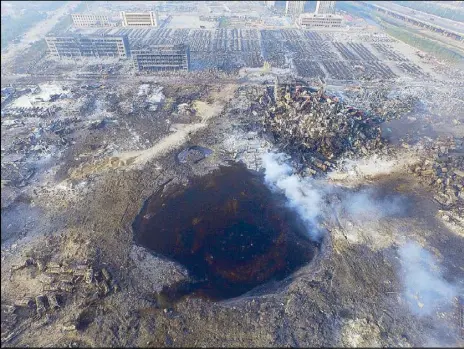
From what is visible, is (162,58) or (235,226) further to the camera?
(162,58)

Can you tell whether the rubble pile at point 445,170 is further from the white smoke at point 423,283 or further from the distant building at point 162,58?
the distant building at point 162,58

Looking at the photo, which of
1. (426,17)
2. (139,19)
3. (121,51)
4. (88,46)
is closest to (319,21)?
(426,17)

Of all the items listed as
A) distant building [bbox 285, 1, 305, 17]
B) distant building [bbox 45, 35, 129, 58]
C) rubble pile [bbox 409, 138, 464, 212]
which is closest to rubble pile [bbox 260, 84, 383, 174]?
rubble pile [bbox 409, 138, 464, 212]

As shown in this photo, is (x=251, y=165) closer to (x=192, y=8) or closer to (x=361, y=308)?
(x=361, y=308)

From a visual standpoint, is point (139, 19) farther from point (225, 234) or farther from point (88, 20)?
point (225, 234)

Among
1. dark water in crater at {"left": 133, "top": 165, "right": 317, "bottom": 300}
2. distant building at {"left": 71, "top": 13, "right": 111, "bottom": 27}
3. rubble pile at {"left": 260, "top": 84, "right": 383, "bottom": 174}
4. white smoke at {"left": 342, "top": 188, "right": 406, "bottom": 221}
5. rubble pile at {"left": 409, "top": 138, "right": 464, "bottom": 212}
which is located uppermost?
distant building at {"left": 71, "top": 13, "right": 111, "bottom": 27}

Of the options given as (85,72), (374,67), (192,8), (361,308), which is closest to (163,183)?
(361,308)

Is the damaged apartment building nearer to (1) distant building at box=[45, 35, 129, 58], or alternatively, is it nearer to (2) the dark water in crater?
(1) distant building at box=[45, 35, 129, 58]
